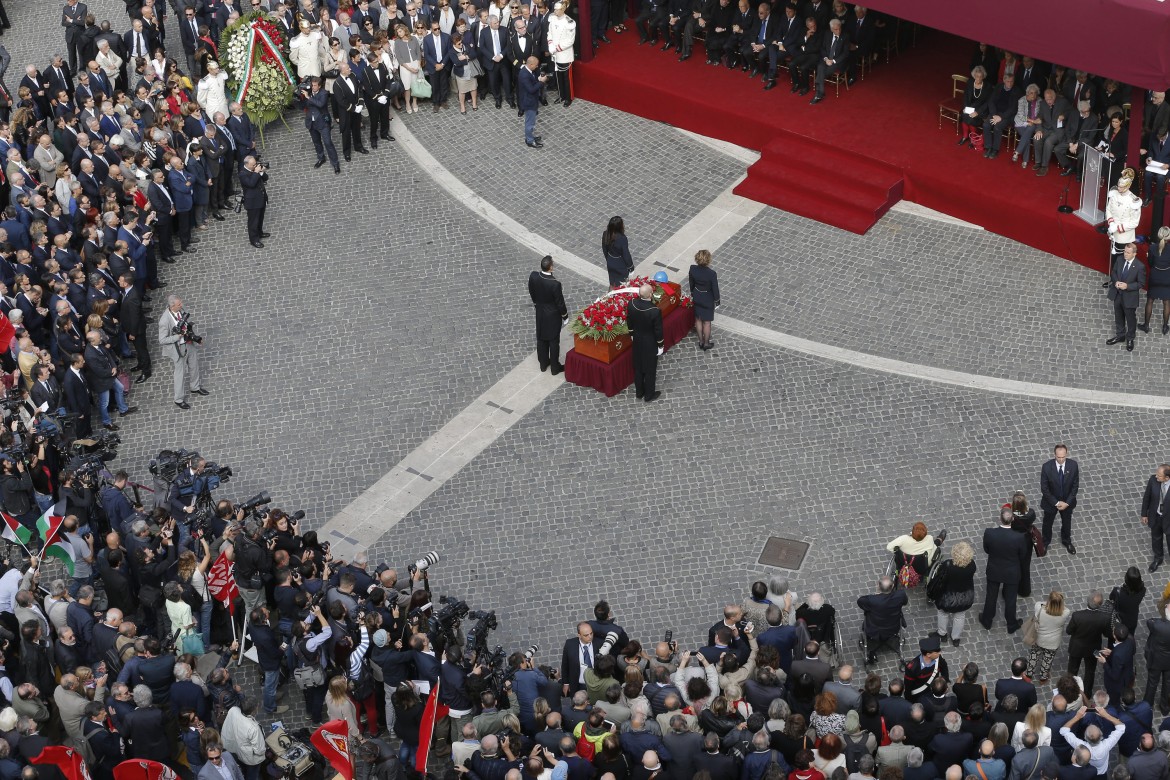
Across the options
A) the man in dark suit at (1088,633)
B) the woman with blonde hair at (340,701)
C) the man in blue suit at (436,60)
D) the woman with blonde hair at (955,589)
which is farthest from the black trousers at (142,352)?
the man in dark suit at (1088,633)

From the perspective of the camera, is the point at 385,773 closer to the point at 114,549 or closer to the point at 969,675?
the point at 114,549

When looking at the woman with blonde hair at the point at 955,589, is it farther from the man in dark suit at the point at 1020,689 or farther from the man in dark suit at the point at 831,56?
the man in dark suit at the point at 831,56

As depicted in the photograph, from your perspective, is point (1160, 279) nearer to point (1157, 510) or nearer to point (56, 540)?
point (1157, 510)

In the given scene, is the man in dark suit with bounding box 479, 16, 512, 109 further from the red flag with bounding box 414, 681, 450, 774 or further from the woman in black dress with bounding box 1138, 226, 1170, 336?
the red flag with bounding box 414, 681, 450, 774

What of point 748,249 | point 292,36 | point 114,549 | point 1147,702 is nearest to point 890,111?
point 748,249

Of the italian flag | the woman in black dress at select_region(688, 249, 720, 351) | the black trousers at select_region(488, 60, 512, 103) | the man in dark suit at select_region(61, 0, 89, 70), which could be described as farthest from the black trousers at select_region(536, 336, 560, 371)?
the man in dark suit at select_region(61, 0, 89, 70)

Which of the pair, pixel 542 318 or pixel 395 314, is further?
pixel 395 314

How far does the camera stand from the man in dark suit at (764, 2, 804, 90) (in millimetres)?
25500

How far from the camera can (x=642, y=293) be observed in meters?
20.4

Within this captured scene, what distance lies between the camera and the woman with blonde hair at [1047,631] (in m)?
16.6

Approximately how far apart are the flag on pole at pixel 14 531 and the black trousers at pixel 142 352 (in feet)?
11.5

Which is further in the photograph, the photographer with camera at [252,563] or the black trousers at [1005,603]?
the black trousers at [1005,603]

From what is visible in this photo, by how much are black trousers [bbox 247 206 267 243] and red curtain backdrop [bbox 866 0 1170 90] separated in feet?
31.4

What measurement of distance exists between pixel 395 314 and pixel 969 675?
10.4 metres
